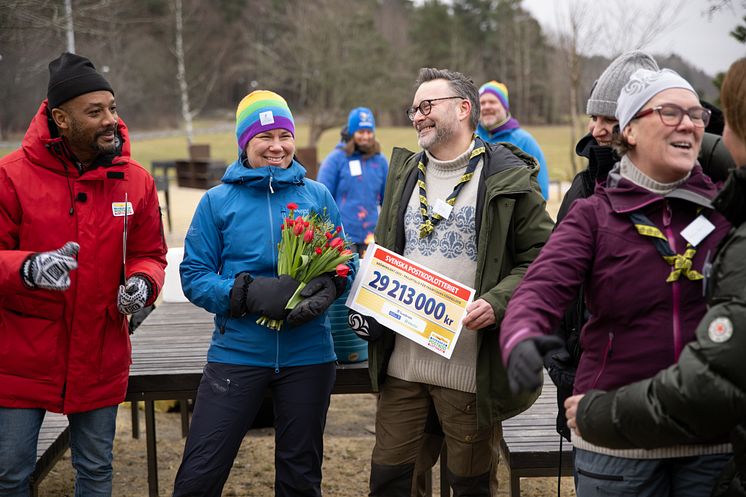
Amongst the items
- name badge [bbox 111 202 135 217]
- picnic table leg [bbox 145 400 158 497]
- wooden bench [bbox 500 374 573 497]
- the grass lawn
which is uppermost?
name badge [bbox 111 202 135 217]

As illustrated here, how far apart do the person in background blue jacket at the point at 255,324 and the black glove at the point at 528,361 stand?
60.2 inches

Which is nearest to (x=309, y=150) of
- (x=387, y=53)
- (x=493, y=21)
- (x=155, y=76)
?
(x=387, y=53)

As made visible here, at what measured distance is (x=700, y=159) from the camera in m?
3.01

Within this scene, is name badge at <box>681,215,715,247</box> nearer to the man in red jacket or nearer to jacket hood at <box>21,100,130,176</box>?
the man in red jacket

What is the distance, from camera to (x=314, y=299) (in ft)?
12.0

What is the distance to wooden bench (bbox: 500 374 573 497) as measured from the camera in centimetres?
400

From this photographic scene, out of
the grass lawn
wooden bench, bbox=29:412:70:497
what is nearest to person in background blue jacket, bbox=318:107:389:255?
wooden bench, bbox=29:412:70:497

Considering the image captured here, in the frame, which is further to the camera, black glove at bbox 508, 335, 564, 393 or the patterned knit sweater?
the patterned knit sweater

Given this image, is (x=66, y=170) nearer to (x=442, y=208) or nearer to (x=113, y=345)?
A: (x=113, y=345)

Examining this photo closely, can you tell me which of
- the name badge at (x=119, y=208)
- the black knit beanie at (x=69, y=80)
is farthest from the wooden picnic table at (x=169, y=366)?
the black knit beanie at (x=69, y=80)

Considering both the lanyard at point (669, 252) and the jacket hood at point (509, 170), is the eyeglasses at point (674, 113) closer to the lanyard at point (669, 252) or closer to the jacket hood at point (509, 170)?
the lanyard at point (669, 252)

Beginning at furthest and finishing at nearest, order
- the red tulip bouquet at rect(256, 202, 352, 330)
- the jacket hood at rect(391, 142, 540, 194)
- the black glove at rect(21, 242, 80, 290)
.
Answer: the red tulip bouquet at rect(256, 202, 352, 330), the jacket hood at rect(391, 142, 540, 194), the black glove at rect(21, 242, 80, 290)

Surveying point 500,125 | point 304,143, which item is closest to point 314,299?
point 500,125

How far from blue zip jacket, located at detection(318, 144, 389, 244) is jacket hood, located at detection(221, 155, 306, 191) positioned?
4.11 m
